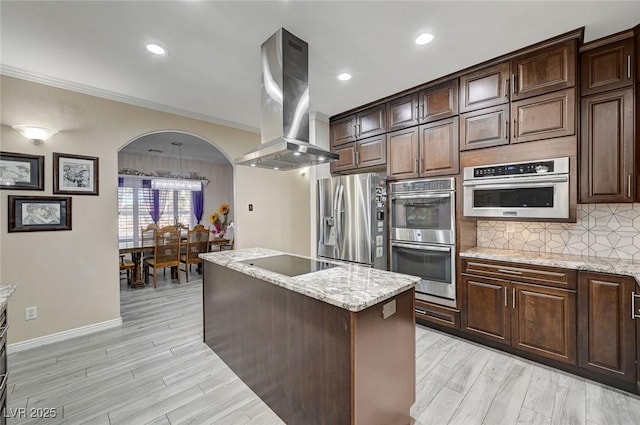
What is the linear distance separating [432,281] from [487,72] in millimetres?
2138

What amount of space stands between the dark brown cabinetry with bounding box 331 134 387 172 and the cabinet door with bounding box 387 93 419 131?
20cm

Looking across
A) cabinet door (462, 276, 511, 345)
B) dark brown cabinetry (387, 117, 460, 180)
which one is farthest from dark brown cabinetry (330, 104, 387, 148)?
cabinet door (462, 276, 511, 345)

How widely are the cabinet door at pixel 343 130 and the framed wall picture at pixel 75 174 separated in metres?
2.96

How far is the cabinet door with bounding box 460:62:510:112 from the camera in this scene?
2.53 m

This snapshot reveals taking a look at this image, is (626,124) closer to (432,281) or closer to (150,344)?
(432,281)

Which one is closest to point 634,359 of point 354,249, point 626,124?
point 626,124

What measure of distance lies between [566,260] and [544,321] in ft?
1.75

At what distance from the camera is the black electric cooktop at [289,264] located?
1.98 meters

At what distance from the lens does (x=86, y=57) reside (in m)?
2.42

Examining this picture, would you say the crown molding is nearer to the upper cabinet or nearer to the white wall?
the white wall

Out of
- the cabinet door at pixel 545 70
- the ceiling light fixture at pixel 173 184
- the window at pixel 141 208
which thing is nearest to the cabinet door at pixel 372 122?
the cabinet door at pixel 545 70

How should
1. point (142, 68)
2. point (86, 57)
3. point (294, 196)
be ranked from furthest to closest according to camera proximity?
point (294, 196) → point (142, 68) → point (86, 57)

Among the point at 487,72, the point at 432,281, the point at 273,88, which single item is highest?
the point at 487,72

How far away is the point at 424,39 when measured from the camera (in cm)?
220
